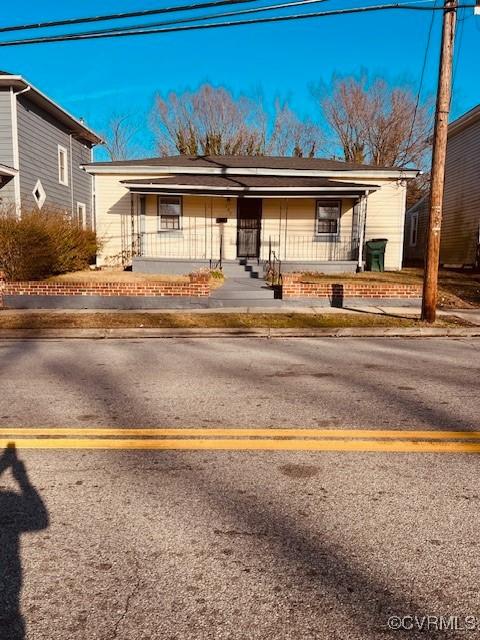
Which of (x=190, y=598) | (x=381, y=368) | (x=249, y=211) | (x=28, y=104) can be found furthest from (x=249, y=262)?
(x=190, y=598)

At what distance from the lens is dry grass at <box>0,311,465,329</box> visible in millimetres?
10008

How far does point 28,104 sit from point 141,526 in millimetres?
20051

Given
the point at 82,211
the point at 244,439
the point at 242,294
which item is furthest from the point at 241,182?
the point at 244,439

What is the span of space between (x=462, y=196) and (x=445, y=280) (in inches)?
344

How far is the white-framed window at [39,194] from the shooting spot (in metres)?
19.3

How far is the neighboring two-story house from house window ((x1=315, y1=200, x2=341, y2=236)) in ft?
31.7

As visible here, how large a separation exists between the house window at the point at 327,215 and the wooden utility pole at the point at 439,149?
9404 millimetres

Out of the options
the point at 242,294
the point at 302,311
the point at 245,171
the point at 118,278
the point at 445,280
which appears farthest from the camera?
the point at 245,171

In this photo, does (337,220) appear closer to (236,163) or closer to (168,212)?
(236,163)

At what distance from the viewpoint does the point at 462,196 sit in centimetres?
2297

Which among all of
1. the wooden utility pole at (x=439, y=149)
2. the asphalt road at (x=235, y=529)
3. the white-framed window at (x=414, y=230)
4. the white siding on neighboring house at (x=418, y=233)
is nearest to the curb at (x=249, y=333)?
the wooden utility pole at (x=439, y=149)

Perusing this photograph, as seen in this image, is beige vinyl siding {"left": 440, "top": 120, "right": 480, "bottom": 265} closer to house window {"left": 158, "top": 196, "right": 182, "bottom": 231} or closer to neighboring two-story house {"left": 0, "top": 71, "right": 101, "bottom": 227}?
house window {"left": 158, "top": 196, "right": 182, "bottom": 231}

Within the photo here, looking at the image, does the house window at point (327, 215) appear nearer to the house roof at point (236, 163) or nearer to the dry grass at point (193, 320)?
the house roof at point (236, 163)

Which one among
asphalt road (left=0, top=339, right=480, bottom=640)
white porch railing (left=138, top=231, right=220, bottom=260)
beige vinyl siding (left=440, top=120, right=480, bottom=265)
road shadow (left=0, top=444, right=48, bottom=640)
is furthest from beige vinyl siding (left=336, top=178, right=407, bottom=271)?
road shadow (left=0, top=444, right=48, bottom=640)
